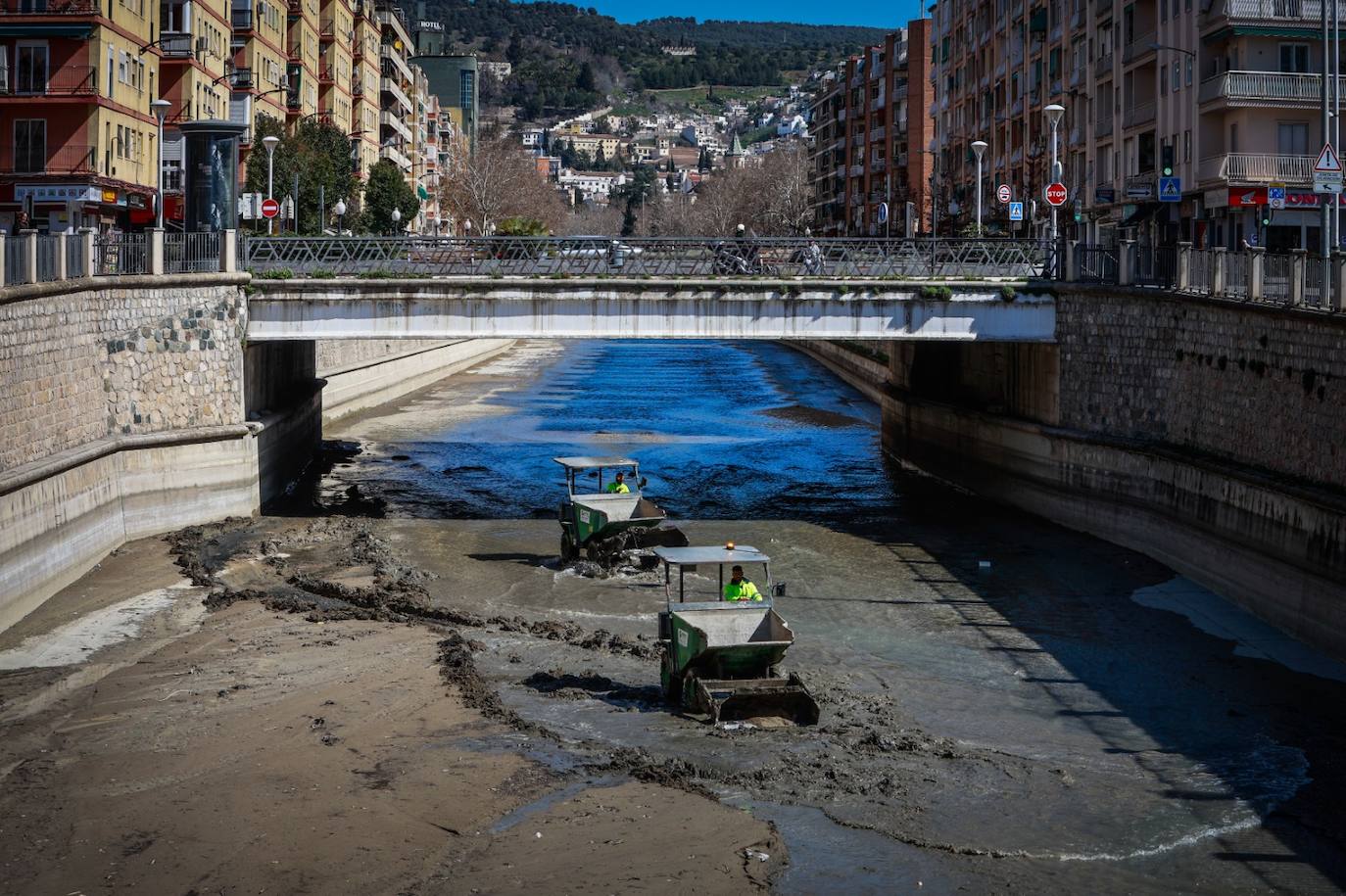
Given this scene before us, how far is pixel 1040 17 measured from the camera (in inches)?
3088

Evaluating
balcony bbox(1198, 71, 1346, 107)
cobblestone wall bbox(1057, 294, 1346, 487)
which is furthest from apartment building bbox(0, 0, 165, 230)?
balcony bbox(1198, 71, 1346, 107)

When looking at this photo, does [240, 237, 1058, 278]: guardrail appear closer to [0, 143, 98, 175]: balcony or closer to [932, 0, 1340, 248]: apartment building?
[932, 0, 1340, 248]: apartment building

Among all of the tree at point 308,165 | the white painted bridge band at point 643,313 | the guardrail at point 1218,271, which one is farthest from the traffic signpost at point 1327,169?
the tree at point 308,165

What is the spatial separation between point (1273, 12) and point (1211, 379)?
2355 cm

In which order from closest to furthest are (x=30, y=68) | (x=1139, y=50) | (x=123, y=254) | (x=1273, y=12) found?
(x=123, y=254) < (x=1273, y=12) < (x=30, y=68) < (x=1139, y=50)

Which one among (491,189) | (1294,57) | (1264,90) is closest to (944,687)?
(1264,90)

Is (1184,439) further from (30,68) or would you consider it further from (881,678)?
(30,68)

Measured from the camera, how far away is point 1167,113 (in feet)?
197

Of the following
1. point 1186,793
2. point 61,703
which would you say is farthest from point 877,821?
point 61,703

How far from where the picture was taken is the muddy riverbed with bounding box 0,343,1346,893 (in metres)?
18.2

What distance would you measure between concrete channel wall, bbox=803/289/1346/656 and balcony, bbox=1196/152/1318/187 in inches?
453

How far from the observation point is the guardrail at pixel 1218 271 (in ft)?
102

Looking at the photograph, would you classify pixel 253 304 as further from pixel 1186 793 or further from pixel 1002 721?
pixel 1186 793

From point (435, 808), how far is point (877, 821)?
507 centimetres
